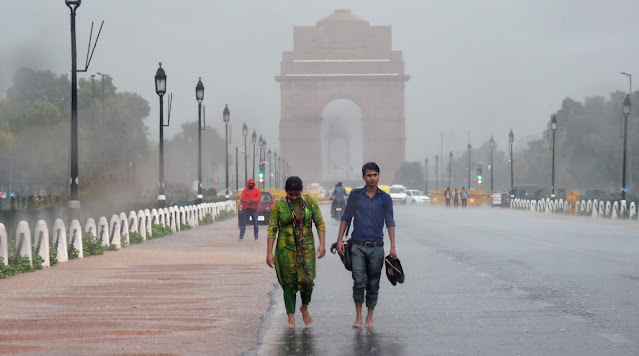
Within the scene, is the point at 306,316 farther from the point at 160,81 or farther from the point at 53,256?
the point at 160,81

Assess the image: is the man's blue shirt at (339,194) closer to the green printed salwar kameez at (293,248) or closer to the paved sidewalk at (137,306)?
the paved sidewalk at (137,306)

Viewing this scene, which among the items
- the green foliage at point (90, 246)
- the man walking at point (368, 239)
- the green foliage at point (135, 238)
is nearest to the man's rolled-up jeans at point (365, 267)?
the man walking at point (368, 239)

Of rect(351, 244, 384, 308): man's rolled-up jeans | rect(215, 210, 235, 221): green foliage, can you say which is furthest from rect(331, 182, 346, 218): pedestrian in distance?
rect(351, 244, 384, 308): man's rolled-up jeans

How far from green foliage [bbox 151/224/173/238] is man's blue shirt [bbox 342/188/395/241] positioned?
20.3 m

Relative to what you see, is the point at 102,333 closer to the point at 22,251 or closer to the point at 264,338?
the point at 264,338

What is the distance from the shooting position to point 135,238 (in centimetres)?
2719

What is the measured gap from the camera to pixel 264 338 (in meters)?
9.62

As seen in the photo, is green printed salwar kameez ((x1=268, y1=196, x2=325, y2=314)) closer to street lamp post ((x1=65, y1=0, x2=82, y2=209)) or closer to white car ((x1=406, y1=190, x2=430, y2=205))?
street lamp post ((x1=65, y1=0, x2=82, y2=209))

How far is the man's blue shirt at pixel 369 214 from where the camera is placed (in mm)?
10266

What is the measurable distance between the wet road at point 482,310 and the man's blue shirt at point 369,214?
884mm

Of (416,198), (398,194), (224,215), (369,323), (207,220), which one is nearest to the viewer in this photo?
(369,323)

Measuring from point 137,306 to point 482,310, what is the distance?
3.76 meters

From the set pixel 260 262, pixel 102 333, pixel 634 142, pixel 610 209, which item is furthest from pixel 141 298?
pixel 634 142

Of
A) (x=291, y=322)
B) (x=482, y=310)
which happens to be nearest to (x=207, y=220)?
(x=482, y=310)
